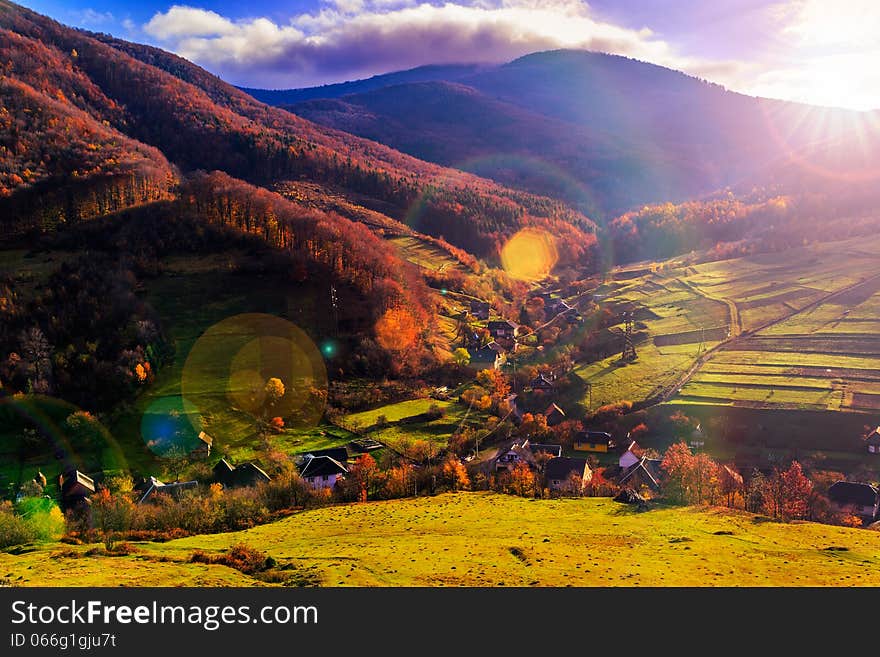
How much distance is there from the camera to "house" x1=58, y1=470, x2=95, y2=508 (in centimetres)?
5344

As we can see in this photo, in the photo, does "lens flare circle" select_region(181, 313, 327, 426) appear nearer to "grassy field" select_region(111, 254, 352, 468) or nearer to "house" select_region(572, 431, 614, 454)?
"grassy field" select_region(111, 254, 352, 468)

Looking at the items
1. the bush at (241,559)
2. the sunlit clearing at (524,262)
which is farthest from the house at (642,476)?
the sunlit clearing at (524,262)

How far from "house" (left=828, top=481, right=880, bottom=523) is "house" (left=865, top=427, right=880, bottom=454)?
31.6 feet

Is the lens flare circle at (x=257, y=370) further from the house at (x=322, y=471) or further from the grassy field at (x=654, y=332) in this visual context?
the grassy field at (x=654, y=332)

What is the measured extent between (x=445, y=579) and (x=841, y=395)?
66789 mm

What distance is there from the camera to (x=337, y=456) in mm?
64812

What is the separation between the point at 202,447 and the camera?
64.6m

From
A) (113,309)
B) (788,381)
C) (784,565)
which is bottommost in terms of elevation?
(784,565)

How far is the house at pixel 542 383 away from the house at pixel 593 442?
16.0 meters

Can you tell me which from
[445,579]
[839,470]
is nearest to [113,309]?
[445,579]

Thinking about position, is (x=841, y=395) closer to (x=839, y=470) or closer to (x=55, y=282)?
(x=839, y=470)

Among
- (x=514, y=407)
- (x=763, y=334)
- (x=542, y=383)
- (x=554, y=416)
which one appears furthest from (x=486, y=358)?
(x=763, y=334)

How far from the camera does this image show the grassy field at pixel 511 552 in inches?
1071

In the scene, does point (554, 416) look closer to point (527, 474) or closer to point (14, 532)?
point (527, 474)
